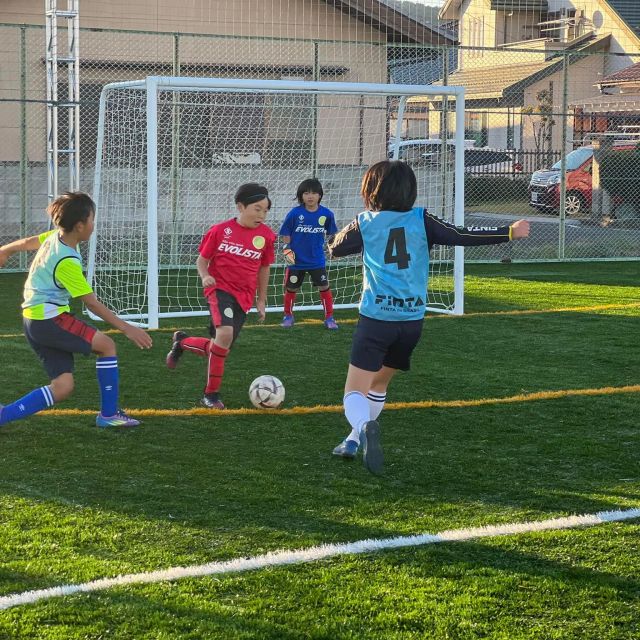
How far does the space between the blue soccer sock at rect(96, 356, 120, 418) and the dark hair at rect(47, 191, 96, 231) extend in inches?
32.2

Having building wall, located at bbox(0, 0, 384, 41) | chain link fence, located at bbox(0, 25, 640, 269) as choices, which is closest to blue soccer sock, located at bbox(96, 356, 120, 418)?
chain link fence, located at bbox(0, 25, 640, 269)

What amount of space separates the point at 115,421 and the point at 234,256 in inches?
57.7

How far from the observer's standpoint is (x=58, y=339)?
5.86 metres

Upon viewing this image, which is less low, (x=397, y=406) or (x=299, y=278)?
(x=299, y=278)

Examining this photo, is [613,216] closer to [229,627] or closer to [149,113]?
[149,113]

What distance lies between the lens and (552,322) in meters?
10.8

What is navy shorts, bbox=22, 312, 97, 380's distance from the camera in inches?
231

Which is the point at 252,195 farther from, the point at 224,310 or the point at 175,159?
the point at 175,159

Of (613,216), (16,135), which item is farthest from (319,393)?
(613,216)

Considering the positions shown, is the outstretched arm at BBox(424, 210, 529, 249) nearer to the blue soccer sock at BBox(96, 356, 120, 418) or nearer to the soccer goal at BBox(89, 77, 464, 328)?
the blue soccer sock at BBox(96, 356, 120, 418)

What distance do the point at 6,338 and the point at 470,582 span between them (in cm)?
666

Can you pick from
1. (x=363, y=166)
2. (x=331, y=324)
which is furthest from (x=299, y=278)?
(x=363, y=166)

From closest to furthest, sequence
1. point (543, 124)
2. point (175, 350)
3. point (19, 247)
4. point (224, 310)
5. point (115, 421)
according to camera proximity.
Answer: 1. point (19, 247)
2. point (115, 421)
3. point (224, 310)
4. point (175, 350)
5. point (543, 124)

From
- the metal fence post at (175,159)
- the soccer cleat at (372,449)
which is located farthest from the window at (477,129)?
the soccer cleat at (372,449)
